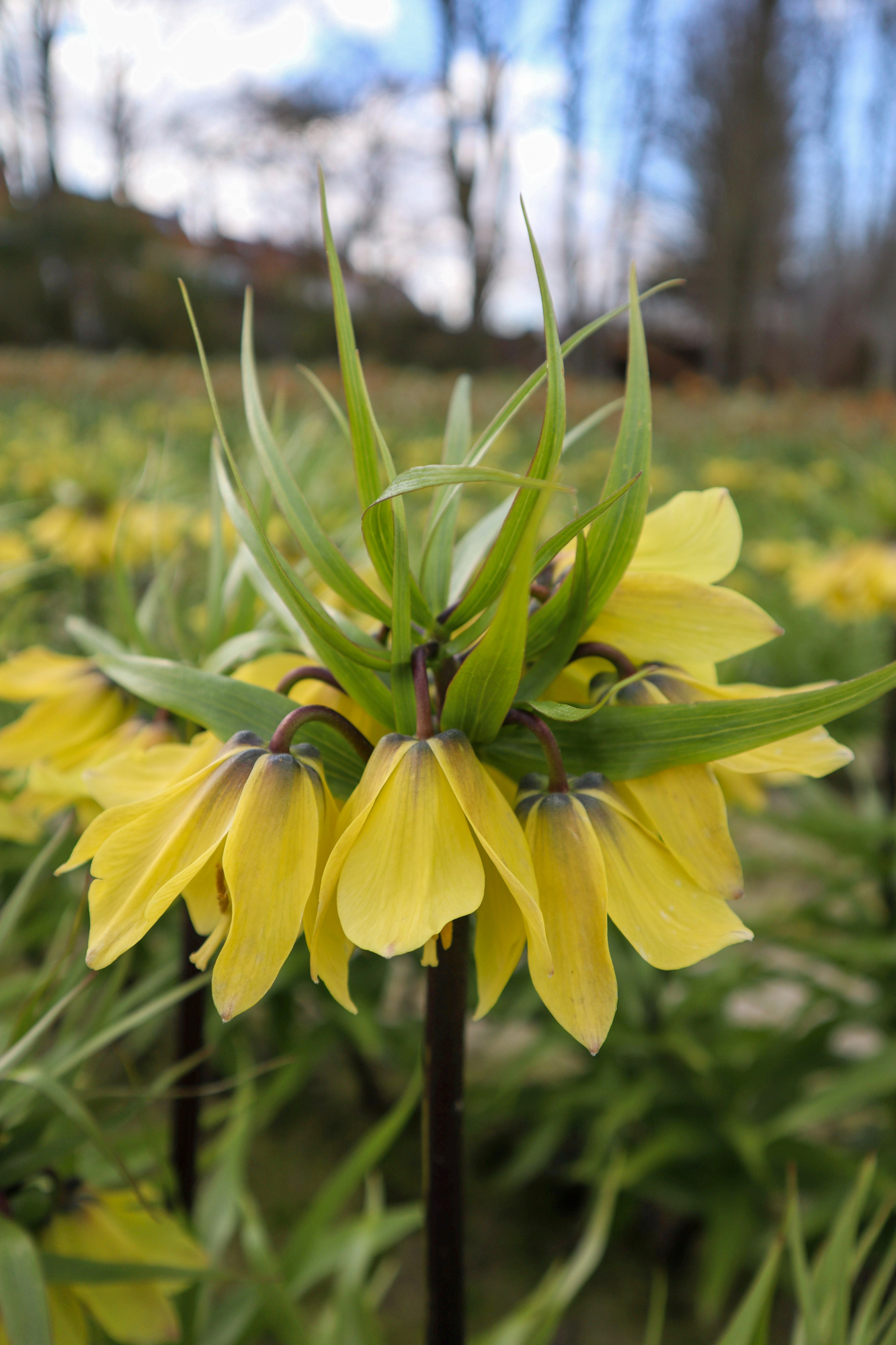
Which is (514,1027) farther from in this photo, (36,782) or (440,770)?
(440,770)

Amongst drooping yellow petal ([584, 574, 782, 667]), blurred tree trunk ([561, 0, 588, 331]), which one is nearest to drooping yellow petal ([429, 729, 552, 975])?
drooping yellow petal ([584, 574, 782, 667])

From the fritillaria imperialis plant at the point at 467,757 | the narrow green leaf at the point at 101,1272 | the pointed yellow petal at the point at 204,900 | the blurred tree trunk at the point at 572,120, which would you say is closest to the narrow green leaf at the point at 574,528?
the fritillaria imperialis plant at the point at 467,757

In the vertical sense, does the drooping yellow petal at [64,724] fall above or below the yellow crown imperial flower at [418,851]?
below

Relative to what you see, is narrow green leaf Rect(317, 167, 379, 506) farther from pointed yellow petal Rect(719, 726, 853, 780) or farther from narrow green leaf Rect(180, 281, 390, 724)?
pointed yellow petal Rect(719, 726, 853, 780)

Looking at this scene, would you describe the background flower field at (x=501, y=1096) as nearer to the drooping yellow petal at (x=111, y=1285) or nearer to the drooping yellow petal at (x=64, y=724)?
the drooping yellow petal at (x=64, y=724)

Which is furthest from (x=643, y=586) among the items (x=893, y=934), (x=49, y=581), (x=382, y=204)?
(x=382, y=204)
